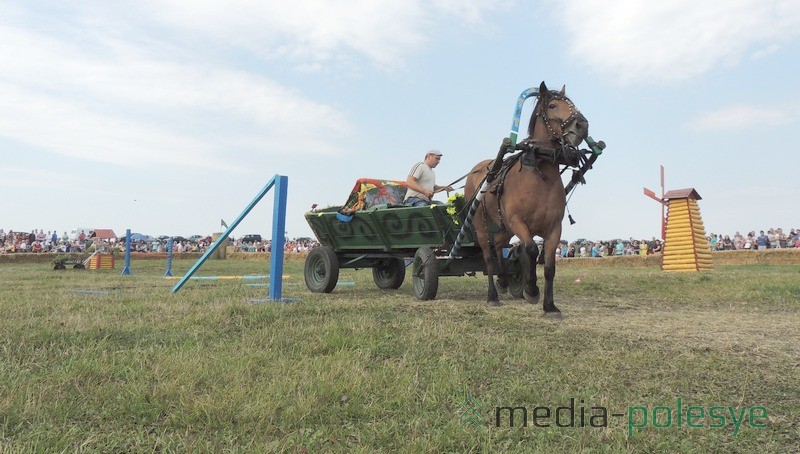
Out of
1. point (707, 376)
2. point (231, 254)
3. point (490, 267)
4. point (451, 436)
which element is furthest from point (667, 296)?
point (231, 254)

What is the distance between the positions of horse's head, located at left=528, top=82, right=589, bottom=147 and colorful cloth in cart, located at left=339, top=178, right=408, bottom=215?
287 centimetres

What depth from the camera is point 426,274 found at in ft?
25.2

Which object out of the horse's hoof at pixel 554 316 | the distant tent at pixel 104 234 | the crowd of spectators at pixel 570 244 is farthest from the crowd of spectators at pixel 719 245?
the distant tent at pixel 104 234

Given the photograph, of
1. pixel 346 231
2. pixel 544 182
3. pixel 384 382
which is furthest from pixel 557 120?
pixel 346 231

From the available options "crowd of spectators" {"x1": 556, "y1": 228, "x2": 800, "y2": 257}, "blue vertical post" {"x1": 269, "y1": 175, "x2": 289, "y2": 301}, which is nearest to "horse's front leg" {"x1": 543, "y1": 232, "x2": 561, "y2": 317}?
"blue vertical post" {"x1": 269, "y1": 175, "x2": 289, "y2": 301}

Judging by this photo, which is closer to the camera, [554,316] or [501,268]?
[554,316]

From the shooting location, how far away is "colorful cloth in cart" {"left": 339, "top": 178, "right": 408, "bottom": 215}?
9094 millimetres

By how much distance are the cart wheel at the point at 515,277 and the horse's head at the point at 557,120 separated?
2319mm

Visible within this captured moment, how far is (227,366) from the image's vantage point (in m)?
3.56

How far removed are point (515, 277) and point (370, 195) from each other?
2630 millimetres

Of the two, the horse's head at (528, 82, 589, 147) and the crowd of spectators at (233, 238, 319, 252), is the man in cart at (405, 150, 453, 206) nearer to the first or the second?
the horse's head at (528, 82, 589, 147)

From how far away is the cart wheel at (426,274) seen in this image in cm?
767

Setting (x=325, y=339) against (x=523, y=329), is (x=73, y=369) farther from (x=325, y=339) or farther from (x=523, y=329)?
(x=523, y=329)

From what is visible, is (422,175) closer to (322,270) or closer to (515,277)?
(515,277)
